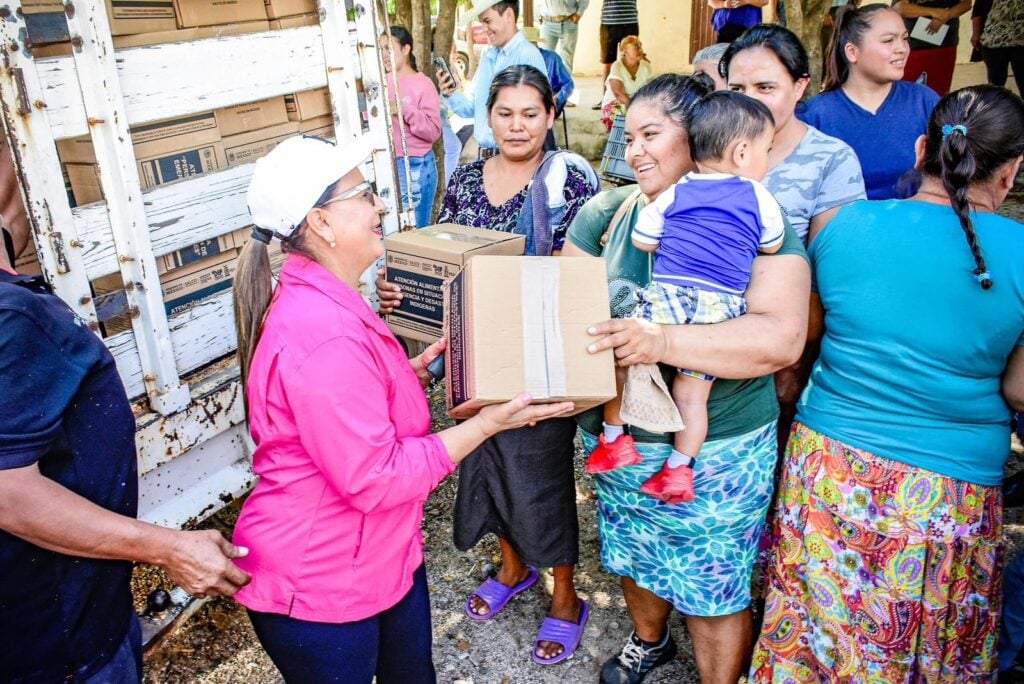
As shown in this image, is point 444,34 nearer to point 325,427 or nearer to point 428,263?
point 428,263

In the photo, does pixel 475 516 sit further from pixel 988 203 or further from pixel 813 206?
pixel 988 203

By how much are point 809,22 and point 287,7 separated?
4.47m

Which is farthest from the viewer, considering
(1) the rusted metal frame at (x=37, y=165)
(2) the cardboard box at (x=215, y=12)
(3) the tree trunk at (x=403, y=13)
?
(3) the tree trunk at (x=403, y=13)

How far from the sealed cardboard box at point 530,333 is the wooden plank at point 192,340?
46.4 inches

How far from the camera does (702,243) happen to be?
2023mm

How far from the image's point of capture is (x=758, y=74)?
276 cm

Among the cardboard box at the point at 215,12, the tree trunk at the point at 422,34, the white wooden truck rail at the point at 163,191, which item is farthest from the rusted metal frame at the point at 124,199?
the tree trunk at the point at 422,34

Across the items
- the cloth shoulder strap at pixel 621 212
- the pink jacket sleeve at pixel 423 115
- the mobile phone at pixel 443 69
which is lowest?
the cloth shoulder strap at pixel 621 212

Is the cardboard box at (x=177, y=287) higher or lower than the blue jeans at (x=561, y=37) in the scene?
lower

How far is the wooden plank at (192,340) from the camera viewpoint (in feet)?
7.96

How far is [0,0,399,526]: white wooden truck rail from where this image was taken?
2111 mm

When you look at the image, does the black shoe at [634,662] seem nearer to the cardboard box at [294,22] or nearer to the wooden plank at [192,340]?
the wooden plank at [192,340]

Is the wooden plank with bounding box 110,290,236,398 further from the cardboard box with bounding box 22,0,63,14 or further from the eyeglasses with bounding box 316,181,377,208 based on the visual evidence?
the eyeglasses with bounding box 316,181,377,208

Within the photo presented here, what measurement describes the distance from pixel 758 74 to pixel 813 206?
22.5 inches
